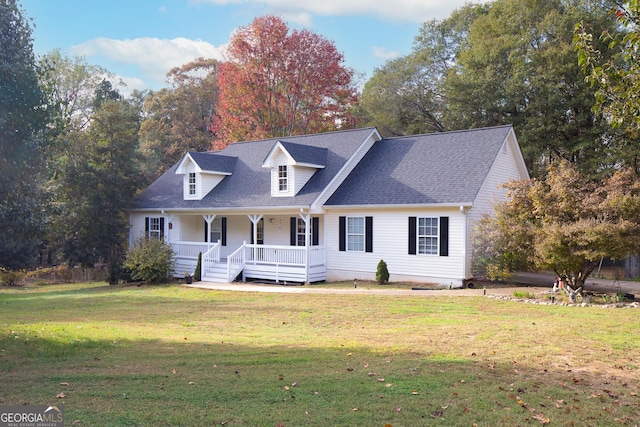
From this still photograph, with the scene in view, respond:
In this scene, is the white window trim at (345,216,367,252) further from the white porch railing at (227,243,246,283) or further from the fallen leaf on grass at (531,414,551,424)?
the fallen leaf on grass at (531,414,551,424)

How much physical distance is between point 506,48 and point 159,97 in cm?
3209

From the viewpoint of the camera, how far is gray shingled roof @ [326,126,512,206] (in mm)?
19781

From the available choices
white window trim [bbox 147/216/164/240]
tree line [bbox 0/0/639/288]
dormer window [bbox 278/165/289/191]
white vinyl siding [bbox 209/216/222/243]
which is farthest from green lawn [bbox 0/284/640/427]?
white window trim [bbox 147/216/164/240]

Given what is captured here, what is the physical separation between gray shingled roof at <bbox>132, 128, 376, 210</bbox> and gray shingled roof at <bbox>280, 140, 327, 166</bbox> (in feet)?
0.46

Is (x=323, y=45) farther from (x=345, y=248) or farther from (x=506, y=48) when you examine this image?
(x=345, y=248)

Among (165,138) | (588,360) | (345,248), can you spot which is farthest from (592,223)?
(165,138)

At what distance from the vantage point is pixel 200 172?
26.5 metres

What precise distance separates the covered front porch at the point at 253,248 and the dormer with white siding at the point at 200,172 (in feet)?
4.81

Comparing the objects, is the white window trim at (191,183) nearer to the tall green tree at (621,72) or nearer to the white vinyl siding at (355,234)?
the white vinyl siding at (355,234)

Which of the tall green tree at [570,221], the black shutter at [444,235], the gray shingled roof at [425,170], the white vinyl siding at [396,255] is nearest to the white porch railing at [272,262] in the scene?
the white vinyl siding at [396,255]

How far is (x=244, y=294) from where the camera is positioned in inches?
742

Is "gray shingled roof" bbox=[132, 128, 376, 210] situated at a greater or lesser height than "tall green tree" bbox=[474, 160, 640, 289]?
greater

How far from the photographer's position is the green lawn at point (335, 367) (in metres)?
5.81

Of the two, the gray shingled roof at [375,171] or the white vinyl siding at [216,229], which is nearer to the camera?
the gray shingled roof at [375,171]
